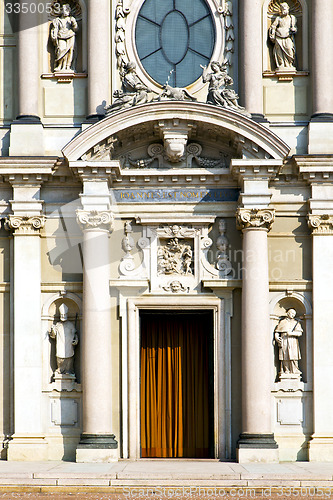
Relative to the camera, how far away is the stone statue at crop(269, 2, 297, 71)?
19.7 m

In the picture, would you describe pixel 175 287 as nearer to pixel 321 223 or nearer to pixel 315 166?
pixel 321 223

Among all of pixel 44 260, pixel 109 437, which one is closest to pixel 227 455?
pixel 109 437

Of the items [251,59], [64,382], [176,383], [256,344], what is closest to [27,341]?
[64,382]

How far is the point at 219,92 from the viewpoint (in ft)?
62.2

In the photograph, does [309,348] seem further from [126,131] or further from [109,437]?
[126,131]

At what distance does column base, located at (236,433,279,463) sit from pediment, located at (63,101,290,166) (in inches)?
197

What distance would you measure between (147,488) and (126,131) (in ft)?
21.5

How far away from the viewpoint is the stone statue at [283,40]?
19672 mm

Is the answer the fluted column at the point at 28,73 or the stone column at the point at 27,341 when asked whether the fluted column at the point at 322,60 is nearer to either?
the fluted column at the point at 28,73

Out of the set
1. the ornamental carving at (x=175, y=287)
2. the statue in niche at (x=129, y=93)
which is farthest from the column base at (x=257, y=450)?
the statue in niche at (x=129, y=93)

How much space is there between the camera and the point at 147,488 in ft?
51.9

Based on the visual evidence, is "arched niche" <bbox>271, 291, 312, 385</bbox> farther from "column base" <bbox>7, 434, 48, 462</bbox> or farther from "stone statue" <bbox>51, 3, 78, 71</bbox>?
"stone statue" <bbox>51, 3, 78, 71</bbox>

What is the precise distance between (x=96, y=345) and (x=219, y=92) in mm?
5053

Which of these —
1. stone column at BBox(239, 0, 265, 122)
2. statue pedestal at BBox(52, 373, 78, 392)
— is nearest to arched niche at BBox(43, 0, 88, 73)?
stone column at BBox(239, 0, 265, 122)
